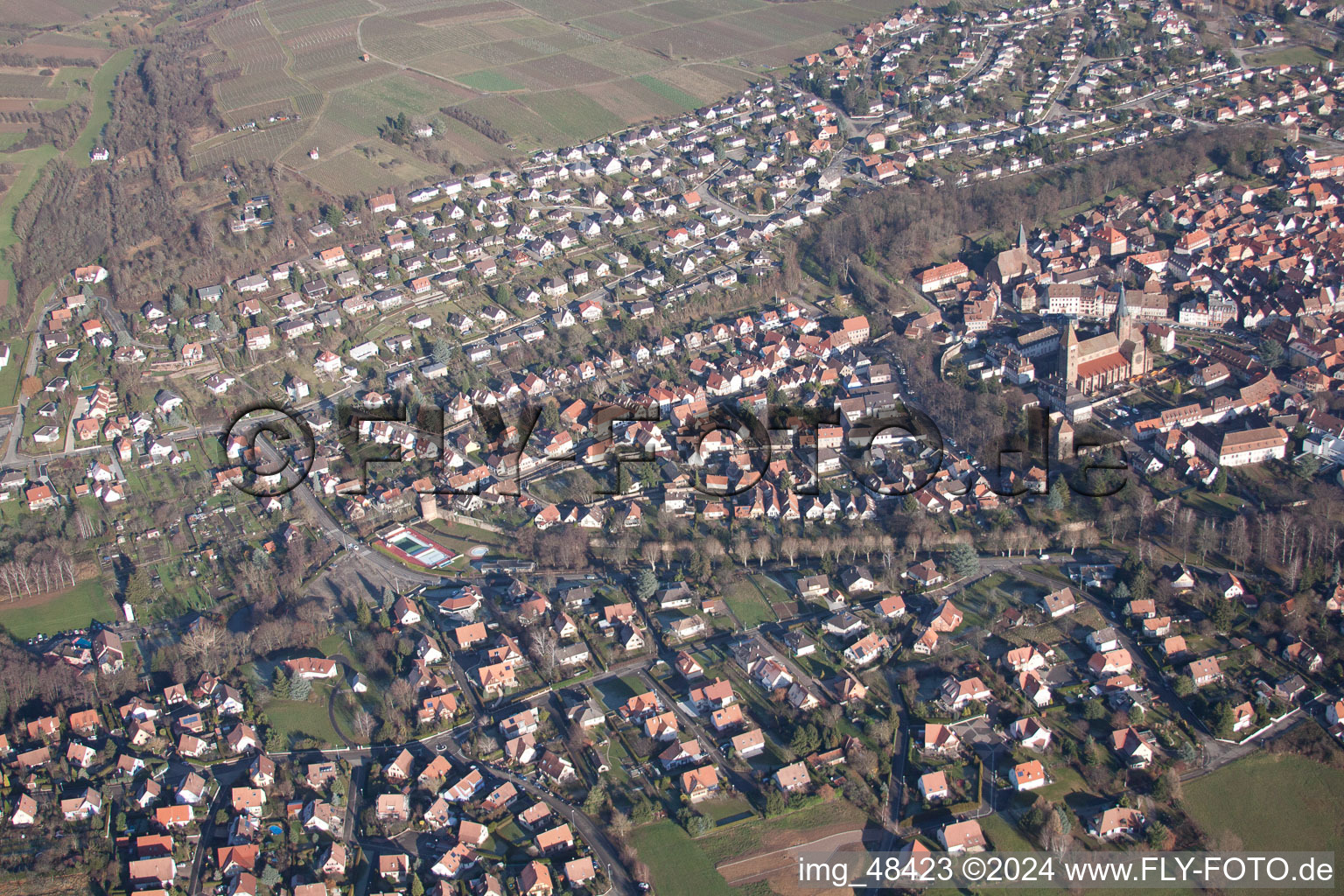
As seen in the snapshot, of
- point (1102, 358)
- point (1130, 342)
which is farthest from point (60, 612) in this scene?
point (1130, 342)

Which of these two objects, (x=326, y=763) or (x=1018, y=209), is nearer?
(x=326, y=763)

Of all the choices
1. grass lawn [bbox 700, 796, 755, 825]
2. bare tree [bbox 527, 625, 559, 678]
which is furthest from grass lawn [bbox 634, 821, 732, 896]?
bare tree [bbox 527, 625, 559, 678]

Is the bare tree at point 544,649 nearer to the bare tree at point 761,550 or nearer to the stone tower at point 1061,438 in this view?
the bare tree at point 761,550

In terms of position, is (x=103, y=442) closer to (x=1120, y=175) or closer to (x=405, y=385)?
(x=405, y=385)

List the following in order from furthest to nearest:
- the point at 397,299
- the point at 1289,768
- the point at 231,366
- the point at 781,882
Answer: the point at 397,299
the point at 231,366
the point at 1289,768
the point at 781,882

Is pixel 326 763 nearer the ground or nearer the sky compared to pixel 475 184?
nearer the ground

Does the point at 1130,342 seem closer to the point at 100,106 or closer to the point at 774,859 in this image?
the point at 774,859

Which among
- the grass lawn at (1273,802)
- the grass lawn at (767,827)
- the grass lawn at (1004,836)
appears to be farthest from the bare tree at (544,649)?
the grass lawn at (1273,802)

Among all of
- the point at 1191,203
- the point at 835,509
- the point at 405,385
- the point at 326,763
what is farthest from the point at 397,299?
the point at 1191,203
